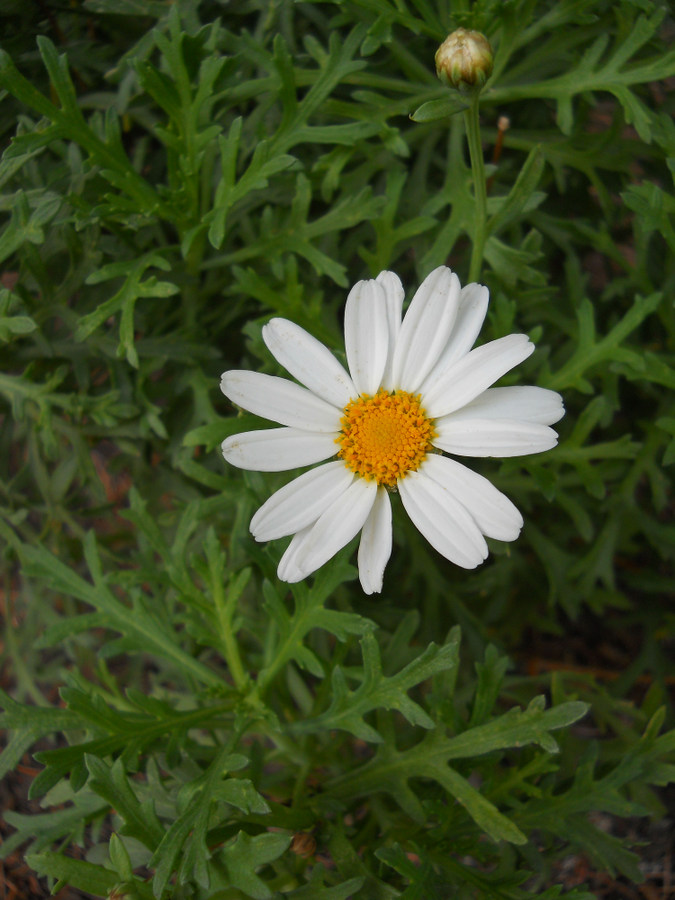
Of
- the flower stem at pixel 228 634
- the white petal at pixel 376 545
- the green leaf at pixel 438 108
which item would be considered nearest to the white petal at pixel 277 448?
the white petal at pixel 376 545

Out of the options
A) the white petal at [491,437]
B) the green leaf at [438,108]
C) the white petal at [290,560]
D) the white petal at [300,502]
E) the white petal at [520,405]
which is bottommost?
the white petal at [290,560]

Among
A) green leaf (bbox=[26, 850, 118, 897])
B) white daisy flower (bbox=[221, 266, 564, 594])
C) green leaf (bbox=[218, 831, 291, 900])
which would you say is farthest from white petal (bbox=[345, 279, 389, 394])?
green leaf (bbox=[26, 850, 118, 897])

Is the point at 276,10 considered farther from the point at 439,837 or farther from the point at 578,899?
the point at 578,899

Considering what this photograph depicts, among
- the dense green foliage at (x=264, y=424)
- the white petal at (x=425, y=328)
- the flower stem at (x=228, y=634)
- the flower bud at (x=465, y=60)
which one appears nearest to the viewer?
the flower bud at (x=465, y=60)

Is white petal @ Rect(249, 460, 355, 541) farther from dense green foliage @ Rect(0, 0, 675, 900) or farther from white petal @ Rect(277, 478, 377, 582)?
dense green foliage @ Rect(0, 0, 675, 900)

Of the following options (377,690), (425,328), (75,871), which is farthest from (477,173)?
(75,871)

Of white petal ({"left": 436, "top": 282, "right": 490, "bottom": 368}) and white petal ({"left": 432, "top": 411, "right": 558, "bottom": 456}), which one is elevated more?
white petal ({"left": 436, "top": 282, "right": 490, "bottom": 368})

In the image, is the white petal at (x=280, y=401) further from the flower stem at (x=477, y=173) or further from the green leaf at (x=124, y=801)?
the green leaf at (x=124, y=801)
